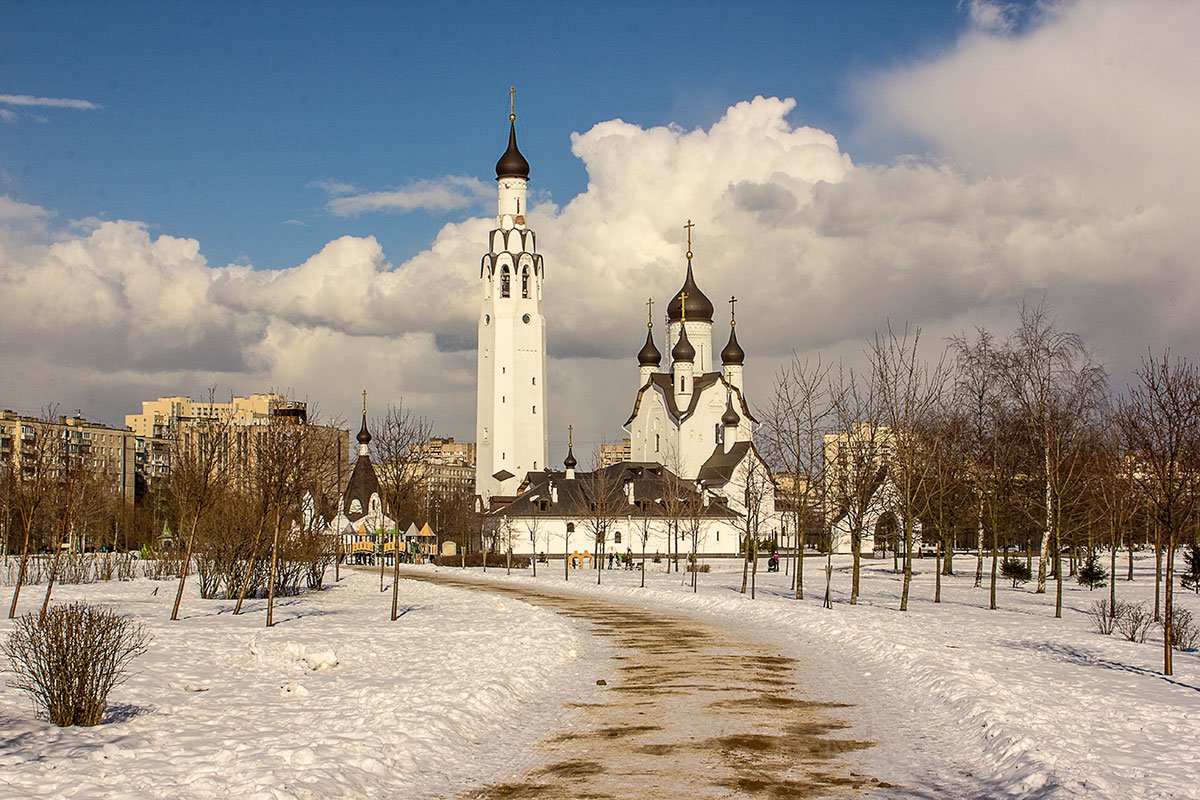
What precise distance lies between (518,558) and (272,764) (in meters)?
49.5

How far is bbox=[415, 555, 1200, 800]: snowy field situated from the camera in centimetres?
865

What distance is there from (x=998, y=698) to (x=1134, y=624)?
33.6ft

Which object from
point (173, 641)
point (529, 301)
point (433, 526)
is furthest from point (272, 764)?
point (433, 526)

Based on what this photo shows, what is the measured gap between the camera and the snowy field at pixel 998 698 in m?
8.65

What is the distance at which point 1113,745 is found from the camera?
32.1ft

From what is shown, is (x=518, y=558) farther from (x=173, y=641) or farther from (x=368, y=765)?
(x=368, y=765)

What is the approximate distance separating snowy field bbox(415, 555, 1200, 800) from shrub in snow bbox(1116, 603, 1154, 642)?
288mm

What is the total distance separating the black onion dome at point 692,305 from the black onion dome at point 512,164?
16.8 metres

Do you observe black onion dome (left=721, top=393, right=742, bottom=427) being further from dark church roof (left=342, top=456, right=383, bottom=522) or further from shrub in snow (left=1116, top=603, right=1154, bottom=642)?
shrub in snow (left=1116, top=603, right=1154, bottom=642)

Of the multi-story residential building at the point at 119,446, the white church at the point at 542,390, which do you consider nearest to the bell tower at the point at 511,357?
the white church at the point at 542,390

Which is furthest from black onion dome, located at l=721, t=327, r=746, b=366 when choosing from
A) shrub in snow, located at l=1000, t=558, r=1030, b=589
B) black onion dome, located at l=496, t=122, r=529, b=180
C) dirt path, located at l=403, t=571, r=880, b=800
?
dirt path, located at l=403, t=571, r=880, b=800

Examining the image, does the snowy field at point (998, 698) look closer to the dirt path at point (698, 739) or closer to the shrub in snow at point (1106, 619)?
the shrub in snow at point (1106, 619)

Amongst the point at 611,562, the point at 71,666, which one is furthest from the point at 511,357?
the point at 71,666

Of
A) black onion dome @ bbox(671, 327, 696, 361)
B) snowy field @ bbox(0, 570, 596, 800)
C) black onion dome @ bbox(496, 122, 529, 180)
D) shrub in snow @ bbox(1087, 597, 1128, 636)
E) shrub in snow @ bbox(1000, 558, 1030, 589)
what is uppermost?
black onion dome @ bbox(496, 122, 529, 180)
